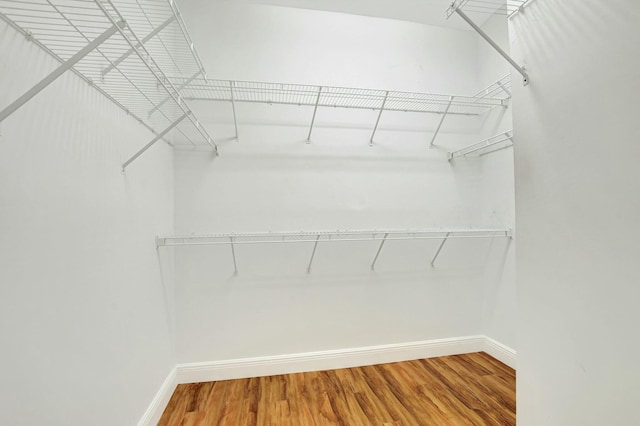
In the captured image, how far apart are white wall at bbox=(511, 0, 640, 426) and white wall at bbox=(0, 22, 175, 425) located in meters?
1.55

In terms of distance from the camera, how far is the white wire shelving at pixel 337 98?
171 centimetres

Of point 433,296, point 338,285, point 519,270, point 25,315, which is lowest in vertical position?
point 433,296

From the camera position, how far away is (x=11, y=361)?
63 cm

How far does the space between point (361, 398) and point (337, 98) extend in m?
Answer: 1.93

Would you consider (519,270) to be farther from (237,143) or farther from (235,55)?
(235,55)

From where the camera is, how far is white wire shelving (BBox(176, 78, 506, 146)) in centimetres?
171

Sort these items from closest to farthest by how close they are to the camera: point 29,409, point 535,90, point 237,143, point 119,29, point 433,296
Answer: point 119,29 < point 29,409 < point 535,90 < point 237,143 < point 433,296

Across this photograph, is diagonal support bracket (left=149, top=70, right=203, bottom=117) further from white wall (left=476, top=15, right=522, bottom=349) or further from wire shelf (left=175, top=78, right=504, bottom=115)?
white wall (left=476, top=15, right=522, bottom=349)

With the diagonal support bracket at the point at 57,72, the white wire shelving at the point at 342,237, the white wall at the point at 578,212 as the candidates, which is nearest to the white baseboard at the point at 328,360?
the white wire shelving at the point at 342,237

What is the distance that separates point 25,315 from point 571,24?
1805 millimetres

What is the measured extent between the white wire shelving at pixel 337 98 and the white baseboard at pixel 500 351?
166 cm

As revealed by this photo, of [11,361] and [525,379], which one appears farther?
[525,379]

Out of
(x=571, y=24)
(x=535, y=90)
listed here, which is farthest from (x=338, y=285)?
(x=571, y=24)

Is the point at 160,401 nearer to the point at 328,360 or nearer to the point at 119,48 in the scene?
the point at 328,360
